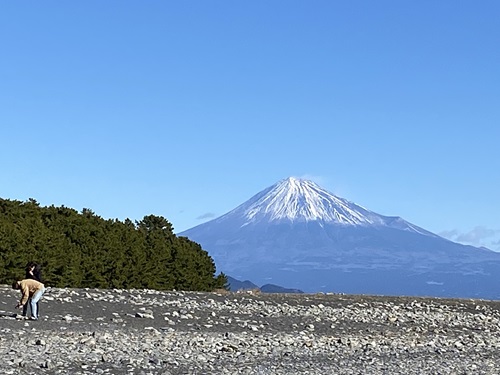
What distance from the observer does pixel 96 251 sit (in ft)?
106

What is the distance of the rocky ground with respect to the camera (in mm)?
14773

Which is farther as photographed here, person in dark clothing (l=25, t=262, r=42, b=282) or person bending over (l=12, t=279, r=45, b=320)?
person in dark clothing (l=25, t=262, r=42, b=282)

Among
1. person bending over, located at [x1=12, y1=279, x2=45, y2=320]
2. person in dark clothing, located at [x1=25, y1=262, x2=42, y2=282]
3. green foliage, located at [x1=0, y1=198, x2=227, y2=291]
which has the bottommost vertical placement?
person bending over, located at [x1=12, y1=279, x2=45, y2=320]

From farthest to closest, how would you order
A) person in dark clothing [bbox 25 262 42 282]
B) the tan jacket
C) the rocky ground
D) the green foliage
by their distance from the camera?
the green foliage
person in dark clothing [bbox 25 262 42 282]
the tan jacket
the rocky ground

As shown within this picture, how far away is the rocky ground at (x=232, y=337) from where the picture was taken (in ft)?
48.5

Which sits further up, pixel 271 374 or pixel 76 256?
pixel 76 256

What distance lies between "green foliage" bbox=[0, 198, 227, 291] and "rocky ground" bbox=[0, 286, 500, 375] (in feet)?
7.33

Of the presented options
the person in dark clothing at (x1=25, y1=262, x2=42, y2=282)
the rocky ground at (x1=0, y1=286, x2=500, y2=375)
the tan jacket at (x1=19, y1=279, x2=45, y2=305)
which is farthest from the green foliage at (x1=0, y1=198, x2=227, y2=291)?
the tan jacket at (x1=19, y1=279, x2=45, y2=305)

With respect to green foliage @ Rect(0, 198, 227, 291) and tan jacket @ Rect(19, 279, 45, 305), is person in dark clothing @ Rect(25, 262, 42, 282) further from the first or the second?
green foliage @ Rect(0, 198, 227, 291)

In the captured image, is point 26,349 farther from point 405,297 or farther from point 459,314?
point 405,297

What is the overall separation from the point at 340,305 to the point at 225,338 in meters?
12.2

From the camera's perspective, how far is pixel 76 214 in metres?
33.8

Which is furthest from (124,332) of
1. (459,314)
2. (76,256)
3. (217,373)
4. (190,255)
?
(190,255)

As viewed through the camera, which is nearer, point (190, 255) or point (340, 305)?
point (340, 305)
